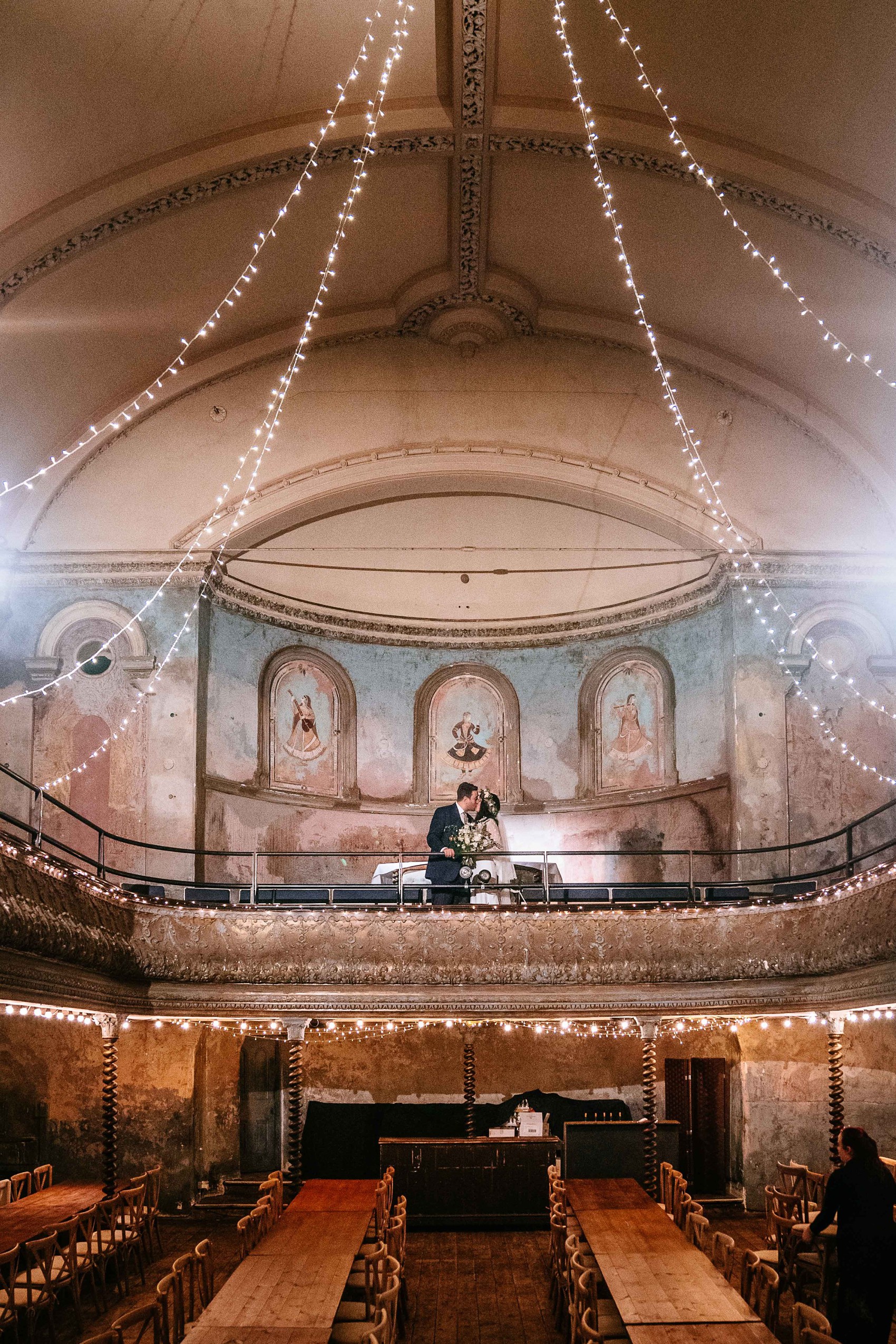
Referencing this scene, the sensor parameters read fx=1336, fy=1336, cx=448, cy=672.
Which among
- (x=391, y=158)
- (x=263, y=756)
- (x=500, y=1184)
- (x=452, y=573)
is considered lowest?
(x=500, y=1184)

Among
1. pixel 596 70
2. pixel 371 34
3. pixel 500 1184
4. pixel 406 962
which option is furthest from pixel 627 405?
pixel 500 1184

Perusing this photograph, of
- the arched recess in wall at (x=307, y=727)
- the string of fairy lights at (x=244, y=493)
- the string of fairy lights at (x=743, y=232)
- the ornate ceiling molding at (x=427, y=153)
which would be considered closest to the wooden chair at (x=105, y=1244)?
the string of fairy lights at (x=244, y=493)

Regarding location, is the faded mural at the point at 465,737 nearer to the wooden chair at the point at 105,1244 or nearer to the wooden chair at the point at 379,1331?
the wooden chair at the point at 105,1244

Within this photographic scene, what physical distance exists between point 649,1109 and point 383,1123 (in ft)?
13.8

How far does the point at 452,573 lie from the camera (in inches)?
784

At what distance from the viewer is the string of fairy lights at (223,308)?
13141 mm

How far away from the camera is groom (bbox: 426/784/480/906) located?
14.6 m

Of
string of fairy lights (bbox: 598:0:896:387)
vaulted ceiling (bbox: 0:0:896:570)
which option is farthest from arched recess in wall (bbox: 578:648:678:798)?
string of fairy lights (bbox: 598:0:896:387)

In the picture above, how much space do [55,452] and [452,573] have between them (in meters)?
6.03

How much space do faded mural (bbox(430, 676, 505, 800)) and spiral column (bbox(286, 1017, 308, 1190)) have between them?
5.72m

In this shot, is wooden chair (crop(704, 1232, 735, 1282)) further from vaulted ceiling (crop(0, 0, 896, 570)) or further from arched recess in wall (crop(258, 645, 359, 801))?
arched recess in wall (crop(258, 645, 359, 801))

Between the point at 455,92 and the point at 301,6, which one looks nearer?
the point at 301,6

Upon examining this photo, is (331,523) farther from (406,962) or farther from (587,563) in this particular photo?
(406,962)

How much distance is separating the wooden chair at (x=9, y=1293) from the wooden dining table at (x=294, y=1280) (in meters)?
1.56
